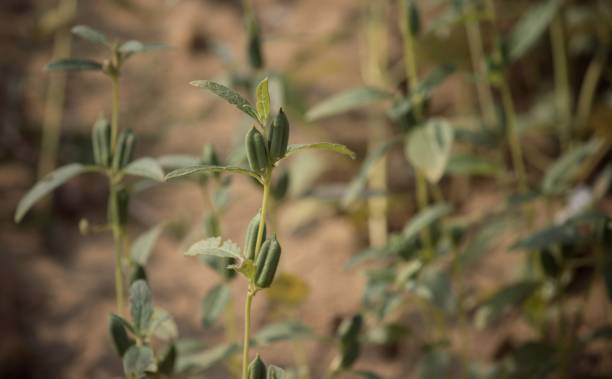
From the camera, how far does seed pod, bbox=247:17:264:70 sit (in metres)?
1.33

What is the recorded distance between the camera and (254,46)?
1338 mm

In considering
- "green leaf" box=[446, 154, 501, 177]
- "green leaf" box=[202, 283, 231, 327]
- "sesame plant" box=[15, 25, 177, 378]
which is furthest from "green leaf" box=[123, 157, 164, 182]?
"green leaf" box=[446, 154, 501, 177]

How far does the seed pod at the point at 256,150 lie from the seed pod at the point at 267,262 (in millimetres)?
74

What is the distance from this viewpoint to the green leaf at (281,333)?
110 centimetres

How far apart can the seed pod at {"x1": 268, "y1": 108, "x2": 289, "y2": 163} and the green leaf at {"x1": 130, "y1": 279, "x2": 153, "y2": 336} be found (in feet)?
0.79

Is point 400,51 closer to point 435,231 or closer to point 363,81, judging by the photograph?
point 363,81

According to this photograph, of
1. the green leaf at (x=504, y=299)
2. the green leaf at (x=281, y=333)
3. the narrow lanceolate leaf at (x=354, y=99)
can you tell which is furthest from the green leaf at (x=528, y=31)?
the green leaf at (x=281, y=333)

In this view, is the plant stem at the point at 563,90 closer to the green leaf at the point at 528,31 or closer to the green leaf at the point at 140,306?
the green leaf at the point at 528,31

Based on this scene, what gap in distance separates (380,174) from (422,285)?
2.20ft

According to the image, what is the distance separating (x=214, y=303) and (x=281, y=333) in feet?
0.37

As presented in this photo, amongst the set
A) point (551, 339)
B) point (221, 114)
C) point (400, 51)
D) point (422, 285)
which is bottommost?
point (551, 339)

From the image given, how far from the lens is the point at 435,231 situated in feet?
4.25

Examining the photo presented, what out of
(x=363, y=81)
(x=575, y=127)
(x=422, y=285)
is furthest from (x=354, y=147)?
(x=422, y=285)

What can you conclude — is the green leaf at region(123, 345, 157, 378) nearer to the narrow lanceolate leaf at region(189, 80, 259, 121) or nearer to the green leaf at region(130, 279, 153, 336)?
the green leaf at region(130, 279, 153, 336)
